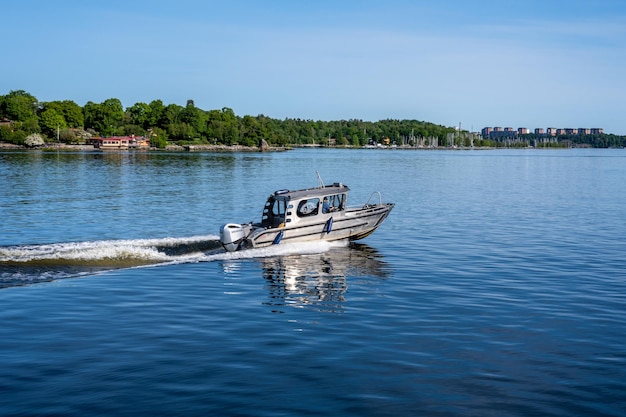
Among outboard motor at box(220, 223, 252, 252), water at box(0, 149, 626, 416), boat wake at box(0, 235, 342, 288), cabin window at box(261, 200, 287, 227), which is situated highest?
cabin window at box(261, 200, 287, 227)

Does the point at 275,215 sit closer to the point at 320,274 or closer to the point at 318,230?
the point at 318,230

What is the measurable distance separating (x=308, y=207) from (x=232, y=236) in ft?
17.0

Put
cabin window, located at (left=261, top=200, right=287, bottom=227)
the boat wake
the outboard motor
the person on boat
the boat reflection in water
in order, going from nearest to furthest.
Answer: the boat reflection in water, the boat wake, the outboard motor, cabin window, located at (left=261, top=200, right=287, bottom=227), the person on boat

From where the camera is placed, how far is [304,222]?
126 ft

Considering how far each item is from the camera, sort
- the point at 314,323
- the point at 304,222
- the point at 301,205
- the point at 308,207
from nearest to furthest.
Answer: the point at 314,323 → the point at 304,222 → the point at 301,205 → the point at 308,207

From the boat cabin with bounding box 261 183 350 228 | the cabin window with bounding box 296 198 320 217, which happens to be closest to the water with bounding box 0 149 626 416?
the boat cabin with bounding box 261 183 350 228

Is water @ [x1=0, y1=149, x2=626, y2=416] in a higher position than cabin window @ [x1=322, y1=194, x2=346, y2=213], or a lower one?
lower

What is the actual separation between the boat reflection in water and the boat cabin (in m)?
2.36

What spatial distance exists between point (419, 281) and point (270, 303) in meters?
7.95

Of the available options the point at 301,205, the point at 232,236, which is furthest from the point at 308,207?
the point at 232,236

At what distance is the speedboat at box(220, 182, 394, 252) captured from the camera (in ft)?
120

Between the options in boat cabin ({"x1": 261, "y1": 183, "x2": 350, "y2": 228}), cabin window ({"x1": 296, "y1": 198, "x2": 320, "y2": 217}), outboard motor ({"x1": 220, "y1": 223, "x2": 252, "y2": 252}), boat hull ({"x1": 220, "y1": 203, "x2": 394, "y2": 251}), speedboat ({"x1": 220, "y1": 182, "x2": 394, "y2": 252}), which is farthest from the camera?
cabin window ({"x1": 296, "y1": 198, "x2": 320, "y2": 217})

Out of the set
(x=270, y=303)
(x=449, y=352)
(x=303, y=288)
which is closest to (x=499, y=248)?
(x=303, y=288)

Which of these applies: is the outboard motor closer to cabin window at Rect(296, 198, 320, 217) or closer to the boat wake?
the boat wake
